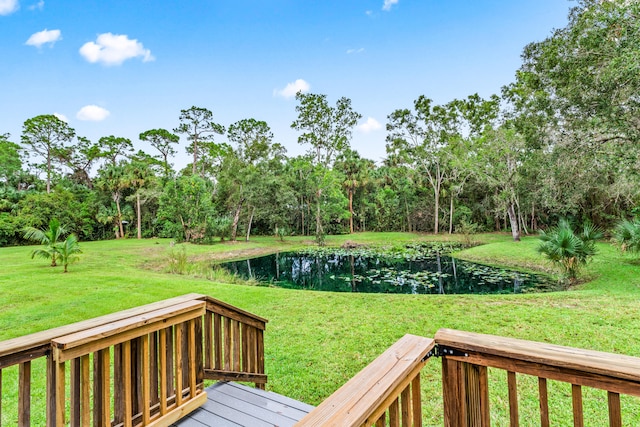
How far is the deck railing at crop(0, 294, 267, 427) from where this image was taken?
1.60m

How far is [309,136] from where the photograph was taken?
2333 cm

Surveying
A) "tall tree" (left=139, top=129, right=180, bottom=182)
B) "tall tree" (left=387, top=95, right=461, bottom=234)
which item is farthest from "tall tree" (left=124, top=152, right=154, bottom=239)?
"tall tree" (left=387, top=95, right=461, bottom=234)

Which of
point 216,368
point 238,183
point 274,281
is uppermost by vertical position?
point 238,183

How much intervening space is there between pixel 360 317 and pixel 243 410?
3242mm

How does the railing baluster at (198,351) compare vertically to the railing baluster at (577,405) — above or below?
below

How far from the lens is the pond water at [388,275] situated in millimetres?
8297

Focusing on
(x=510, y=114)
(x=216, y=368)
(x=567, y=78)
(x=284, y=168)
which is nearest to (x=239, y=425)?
(x=216, y=368)

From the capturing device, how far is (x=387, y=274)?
10.4 metres

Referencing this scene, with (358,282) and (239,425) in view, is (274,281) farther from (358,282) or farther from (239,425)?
(239,425)

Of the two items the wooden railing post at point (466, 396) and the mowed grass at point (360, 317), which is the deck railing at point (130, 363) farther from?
the wooden railing post at point (466, 396)

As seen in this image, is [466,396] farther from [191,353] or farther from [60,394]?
[60,394]

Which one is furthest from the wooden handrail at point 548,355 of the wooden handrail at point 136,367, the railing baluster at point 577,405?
the wooden handrail at point 136,367

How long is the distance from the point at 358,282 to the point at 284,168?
664 inches

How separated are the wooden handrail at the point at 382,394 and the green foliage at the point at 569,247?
8081 millimetres
